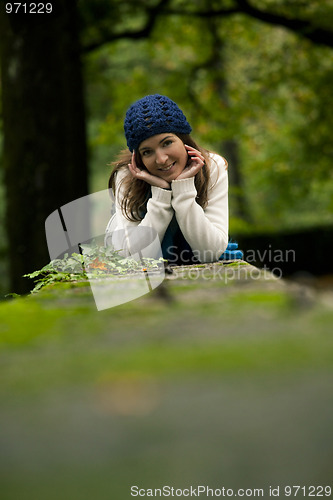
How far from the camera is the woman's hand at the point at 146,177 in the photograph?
3379mm

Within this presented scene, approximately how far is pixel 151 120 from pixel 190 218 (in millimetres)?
562

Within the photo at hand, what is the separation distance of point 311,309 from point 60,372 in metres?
0.55

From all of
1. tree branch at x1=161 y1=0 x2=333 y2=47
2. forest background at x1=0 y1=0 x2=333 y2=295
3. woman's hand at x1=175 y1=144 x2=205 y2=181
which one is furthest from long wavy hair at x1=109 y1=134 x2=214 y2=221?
tree branch at x1=161 y1=0 x2=333 y2=47

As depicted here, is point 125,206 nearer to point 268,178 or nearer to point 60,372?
point 60,372

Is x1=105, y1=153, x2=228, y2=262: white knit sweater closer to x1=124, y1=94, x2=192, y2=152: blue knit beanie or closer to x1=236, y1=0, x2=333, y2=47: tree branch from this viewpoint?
x1=124, y1=94, x2=192, y2=152: blue knit beanie

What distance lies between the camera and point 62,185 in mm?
7703

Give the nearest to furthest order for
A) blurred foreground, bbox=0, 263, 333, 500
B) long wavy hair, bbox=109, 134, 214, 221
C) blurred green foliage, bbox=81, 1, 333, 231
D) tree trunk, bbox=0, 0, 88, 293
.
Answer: blurred foreground, bbox=0, 263, 333, 500
long wavy hair, bbox=109, 134, 214, 221
tree trunk, bbox=0, 0, 88, 293
blurred green foliage, bbox=81, 1, 333, 231

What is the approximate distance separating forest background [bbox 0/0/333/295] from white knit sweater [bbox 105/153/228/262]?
422 centimetres

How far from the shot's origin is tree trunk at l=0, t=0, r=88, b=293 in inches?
303

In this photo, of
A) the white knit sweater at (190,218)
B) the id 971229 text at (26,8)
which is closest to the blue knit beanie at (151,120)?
the white knit sweater at (190,218)

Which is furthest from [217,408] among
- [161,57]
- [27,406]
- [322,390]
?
[161,57]

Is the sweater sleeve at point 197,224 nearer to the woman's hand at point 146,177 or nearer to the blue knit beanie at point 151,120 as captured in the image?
the woman's hand at point 146,177

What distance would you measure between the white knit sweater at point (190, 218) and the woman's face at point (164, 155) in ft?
0.27

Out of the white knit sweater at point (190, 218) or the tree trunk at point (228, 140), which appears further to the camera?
the tree trunk at point (228, 140)
